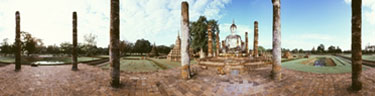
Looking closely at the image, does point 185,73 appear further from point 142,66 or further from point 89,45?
point 89,45

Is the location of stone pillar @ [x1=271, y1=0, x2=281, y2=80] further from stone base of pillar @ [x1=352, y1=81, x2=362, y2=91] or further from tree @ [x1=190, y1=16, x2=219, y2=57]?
tree @ [x1=190, y1=16, x2=219, y2=57]

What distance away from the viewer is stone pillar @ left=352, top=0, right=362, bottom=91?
14.0 feet

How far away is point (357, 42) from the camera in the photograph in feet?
14.1

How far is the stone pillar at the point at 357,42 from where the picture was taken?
427 centimetres

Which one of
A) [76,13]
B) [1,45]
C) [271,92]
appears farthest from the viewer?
[1,45]

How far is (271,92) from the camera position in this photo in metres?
4.27

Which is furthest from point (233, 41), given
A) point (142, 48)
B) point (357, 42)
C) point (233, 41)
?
point (142, 48)

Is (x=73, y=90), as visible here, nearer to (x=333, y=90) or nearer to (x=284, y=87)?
(x=284, y=87)

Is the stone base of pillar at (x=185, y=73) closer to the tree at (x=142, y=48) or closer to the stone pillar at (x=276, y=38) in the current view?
the stone pillar at (x=276, y=38)

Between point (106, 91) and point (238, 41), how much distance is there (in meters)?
15.7

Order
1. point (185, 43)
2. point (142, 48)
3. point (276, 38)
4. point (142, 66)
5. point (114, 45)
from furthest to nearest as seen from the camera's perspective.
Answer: point (142, 48)
point (142, 66)
point (185, 43)
point (276, 38)
point (114, 45)

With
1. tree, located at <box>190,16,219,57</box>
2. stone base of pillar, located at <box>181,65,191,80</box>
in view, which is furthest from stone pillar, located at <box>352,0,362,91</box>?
tree, located at <box>190,16,219,57</box>

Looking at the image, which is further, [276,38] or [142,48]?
[142,48]

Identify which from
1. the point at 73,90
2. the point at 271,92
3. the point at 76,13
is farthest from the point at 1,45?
the point at 271,92
